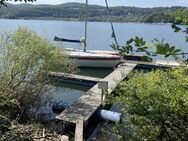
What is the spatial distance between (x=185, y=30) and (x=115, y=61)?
21336 millimetres

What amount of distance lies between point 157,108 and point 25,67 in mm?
7321

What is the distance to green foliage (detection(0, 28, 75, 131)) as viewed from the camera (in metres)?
10.7

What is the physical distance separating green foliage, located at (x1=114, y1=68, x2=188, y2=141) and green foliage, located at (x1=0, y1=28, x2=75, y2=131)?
5.66 m

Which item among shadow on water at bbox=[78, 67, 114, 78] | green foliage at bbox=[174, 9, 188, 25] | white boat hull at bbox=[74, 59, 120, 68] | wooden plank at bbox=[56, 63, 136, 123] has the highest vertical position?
green foliage at bbox=[174, 9, 188, 25]

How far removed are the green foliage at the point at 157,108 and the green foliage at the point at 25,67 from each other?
18.6 ft

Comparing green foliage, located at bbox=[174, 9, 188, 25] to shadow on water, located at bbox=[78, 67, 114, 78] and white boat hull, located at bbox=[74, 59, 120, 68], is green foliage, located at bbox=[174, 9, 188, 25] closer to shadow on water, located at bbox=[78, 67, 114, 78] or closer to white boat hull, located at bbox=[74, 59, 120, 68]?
shadow on water, located at bbox=[78, 67, 114, 78]

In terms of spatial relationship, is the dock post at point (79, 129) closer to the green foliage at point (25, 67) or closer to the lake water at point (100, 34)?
the green foliage at point (25, 67)

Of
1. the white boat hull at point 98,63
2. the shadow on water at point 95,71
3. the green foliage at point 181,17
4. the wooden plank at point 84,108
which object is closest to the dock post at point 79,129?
the wooden plank at point 84,108

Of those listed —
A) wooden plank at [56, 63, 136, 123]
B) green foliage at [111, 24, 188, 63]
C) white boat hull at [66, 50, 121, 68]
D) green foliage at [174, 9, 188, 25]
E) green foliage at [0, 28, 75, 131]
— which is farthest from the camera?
white boat hull at [66, 50, 121, 68]

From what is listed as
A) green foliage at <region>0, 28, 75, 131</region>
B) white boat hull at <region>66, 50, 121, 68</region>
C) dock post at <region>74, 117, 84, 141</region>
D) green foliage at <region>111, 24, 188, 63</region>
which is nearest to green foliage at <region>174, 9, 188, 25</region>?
green foliage at <region>111, 24, 188, 63</region>

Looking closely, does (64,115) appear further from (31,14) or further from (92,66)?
(31,14)

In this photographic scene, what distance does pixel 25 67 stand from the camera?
1098 centimetres

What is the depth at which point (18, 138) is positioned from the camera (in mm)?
6344

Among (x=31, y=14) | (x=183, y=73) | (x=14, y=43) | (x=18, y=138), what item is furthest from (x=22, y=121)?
(x=31, y=14)
